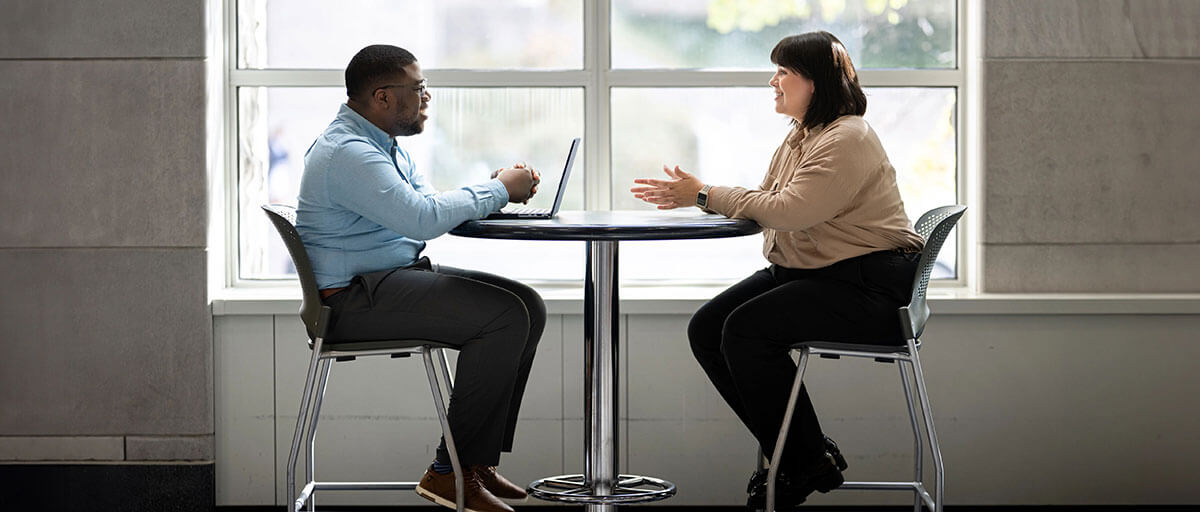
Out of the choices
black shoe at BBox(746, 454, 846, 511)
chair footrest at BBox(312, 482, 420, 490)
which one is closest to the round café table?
black shoe at BBox(746, 454, 846, 511)

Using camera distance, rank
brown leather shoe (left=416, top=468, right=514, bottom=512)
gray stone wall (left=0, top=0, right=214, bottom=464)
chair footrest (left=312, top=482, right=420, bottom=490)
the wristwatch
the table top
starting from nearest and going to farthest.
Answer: the table top
brown leather shoe (left=416, top=468, right=514, bottom=512)
the wristwatch
chair footrest (left=312, top=482, right=420, bottom=490)
gray stone wall (left=0, top=0, right=214, bottom=464)

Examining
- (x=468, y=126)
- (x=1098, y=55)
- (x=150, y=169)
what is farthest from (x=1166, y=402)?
(x=150, y=169)

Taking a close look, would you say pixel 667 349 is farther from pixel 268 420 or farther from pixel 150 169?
pixel 150 169

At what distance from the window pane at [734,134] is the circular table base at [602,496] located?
1010mm

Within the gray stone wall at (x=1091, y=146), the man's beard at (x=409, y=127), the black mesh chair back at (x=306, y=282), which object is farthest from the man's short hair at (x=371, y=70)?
the gray stone wall at (x=1091, y=146)

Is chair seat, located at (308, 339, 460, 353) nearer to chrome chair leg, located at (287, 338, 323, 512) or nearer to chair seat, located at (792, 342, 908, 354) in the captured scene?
chrome chair leg, located at (287, 338, 323, 512)

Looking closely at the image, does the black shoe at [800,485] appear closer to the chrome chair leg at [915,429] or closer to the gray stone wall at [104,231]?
the chrome chair leg at [915,429]

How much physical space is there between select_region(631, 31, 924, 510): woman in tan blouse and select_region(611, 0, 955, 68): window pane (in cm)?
70

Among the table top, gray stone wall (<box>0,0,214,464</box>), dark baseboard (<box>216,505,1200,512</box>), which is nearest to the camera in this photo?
the table top

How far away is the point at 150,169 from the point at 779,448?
6.66ft

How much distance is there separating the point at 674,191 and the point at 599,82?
2.84 ft

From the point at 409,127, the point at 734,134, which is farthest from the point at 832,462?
the point at 409,127

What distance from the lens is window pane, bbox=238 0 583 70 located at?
13.3ft

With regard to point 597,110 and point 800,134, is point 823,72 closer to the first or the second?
point 800,134
